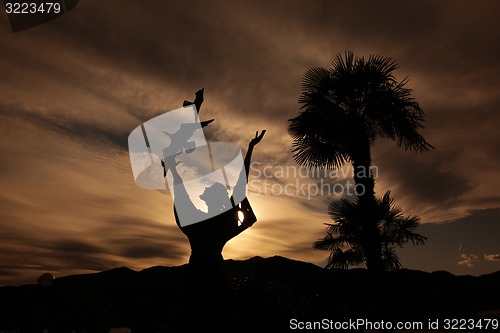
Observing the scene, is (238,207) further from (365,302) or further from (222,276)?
(365,302)

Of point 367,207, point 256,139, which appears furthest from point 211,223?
point 367,207

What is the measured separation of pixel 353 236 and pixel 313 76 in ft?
19.4

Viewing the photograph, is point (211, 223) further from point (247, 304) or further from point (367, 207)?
point (367, 207)

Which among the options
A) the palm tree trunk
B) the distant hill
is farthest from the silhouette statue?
the palm tree trunk

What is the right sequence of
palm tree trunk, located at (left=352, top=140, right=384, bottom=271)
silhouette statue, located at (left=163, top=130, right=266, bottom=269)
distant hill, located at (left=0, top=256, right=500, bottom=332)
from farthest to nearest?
1. palm tree trunk, located at (left=352, top=140, right=384, bottom=271)
2. silhouette statue, located at (left=163, top=130, right=266, bottom=269)
3. distant hill, located at (left=0, top=256, right=500, bottom=332)

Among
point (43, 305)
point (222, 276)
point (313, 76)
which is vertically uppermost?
point (313, 76)

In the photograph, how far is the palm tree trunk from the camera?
12023 millimetres

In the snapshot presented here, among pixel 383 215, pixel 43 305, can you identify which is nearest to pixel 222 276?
pixel 43 305

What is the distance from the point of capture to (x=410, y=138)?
13.4m

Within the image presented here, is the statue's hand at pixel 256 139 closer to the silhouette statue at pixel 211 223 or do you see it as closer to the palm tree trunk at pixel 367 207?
the silhouette statue at pixel 211 223

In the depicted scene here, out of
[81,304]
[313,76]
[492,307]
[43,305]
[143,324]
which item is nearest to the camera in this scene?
[43,305]

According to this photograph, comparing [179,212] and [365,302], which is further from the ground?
[179,212]

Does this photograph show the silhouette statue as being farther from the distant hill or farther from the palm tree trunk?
the palm tree trunk

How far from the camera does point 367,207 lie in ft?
40.2
